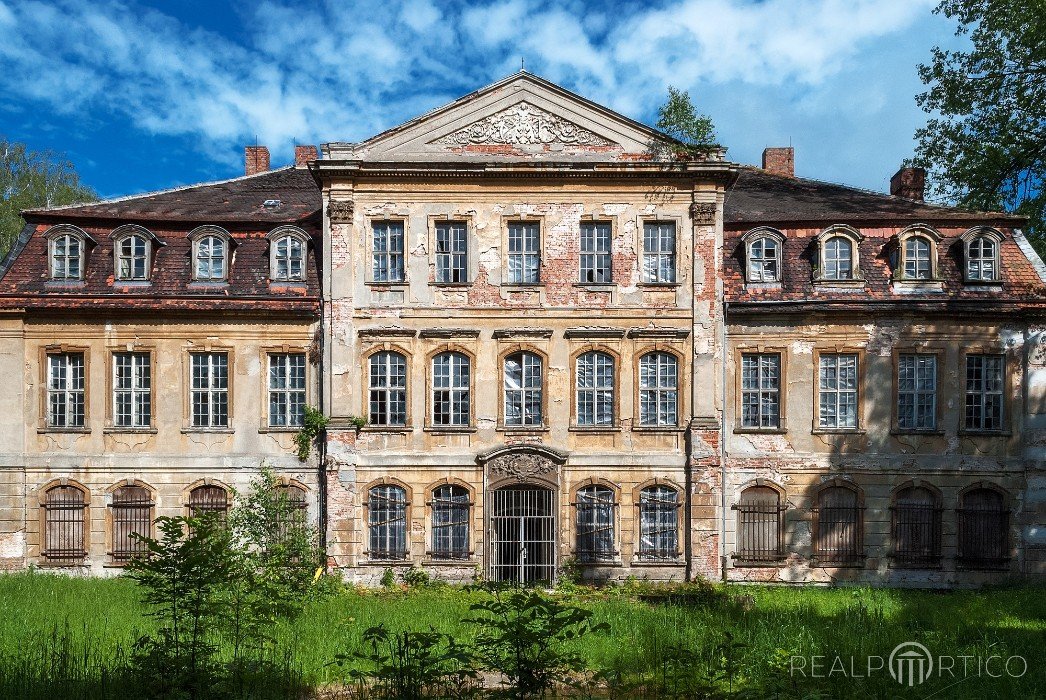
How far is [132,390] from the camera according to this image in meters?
18.6

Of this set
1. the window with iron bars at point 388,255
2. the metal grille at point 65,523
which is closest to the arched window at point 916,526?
the window with iron bars at point 388,255

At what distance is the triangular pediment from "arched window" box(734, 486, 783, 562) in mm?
9158

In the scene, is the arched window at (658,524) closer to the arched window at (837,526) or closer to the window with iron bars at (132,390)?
the arched window at (837,526)

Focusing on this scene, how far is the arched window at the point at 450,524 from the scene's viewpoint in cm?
1791

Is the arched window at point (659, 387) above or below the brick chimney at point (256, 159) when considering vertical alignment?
below

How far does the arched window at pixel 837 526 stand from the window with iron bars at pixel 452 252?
1069 cm

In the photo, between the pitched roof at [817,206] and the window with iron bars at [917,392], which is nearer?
the window with iron bars at [917,392]

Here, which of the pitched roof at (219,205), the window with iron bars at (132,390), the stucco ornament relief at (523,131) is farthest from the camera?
the pitched roof at (219,205)

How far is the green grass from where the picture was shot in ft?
31.2

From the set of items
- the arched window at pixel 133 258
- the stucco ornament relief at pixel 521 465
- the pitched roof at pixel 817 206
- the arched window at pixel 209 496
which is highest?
the pitched roof at pixel 817 206

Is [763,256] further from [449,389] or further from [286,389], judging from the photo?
[286,389]

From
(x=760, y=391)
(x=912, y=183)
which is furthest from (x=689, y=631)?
(x=912, y=183)

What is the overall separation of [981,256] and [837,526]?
783 cm

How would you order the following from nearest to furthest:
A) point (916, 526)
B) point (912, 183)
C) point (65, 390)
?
1. point (916, 526)
2. point (65, 390)
3. point (912, 183)
